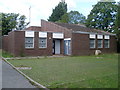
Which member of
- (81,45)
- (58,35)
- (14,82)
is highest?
(58,35)

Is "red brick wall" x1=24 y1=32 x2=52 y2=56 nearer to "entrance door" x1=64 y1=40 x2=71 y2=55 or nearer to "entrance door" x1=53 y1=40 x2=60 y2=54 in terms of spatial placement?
"entrance door" x1=53 y1=40 x2=60 y2=54

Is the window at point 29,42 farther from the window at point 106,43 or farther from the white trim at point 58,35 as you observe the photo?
the window at point 106,43

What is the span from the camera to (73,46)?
2453cm

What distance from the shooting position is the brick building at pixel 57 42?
73.9ft

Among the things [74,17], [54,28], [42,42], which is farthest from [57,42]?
[74,17]

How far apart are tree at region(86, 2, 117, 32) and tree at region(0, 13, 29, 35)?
67.0 ft

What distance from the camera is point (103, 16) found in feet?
130

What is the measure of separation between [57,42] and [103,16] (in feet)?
59.0

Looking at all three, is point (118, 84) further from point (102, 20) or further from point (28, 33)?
point (102, 20)

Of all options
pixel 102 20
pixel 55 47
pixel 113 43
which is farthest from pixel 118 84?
pixel 102 20

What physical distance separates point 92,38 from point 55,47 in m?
6.22

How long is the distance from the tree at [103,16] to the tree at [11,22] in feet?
67.0

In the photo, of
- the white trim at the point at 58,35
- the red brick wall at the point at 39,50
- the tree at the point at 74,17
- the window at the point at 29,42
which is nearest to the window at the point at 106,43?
the white trim at the point at 58,35

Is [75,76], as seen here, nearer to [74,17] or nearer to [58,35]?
[58,35]
